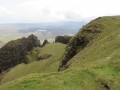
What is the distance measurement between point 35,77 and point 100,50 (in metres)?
20.5

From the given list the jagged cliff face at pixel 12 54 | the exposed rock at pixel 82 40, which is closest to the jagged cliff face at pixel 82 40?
the exposed rock at pixel 82 40

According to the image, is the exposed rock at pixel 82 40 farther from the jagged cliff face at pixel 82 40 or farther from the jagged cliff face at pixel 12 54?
the jagged cliff face at pixel 12 54

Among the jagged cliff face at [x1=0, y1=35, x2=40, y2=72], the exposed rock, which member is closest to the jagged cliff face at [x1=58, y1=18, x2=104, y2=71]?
the exposed rock

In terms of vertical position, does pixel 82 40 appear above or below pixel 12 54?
above

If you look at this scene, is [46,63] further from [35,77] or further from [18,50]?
[35,77]

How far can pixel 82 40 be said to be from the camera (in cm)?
7406

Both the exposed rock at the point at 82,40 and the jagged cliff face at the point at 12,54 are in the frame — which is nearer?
the exposed rock at the point at 82,40

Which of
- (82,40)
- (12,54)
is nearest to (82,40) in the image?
(82,40)

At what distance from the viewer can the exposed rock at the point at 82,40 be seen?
71.7 metres

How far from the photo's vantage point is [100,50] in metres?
50.8

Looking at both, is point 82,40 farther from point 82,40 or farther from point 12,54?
point 12,54

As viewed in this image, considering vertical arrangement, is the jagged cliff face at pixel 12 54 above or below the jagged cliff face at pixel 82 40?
below

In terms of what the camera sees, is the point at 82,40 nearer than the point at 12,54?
Yes

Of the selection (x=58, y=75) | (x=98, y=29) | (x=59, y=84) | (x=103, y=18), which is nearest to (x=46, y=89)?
(x=59, y=84)
